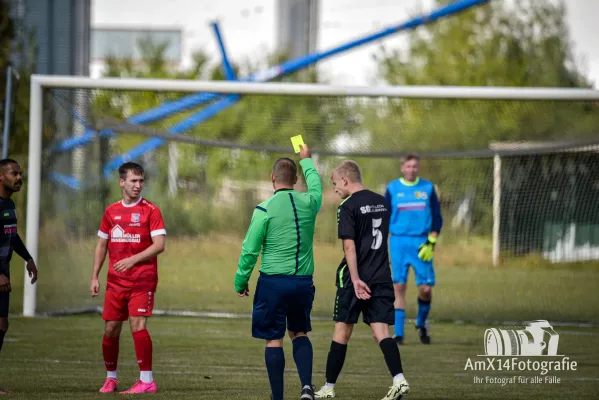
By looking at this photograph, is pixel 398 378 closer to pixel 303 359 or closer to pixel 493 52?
pixel 303 359

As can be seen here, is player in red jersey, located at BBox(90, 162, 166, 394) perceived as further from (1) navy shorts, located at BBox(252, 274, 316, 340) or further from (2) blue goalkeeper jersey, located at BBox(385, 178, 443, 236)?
(2) blue goalkeeper jersey, located at BBox(385, 178, 443, 236)

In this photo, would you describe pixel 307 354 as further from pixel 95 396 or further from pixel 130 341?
pixel 130 341

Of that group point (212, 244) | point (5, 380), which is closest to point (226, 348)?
point (5, 380)

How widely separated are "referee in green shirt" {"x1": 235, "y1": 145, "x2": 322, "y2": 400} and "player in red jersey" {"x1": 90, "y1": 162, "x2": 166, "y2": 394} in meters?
1.26

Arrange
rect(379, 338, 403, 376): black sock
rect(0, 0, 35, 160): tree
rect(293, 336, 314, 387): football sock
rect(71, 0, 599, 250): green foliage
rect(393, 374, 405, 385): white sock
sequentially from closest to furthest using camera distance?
1. rect(293, 336, 314, 387): football sock
2. rect(393, 374, 405, 385): white sock
3. rect(379, 338, 403, 376): black sock
4. rect(71, 0, 599, 250): green foliage
5. rect(0, 0, 35, 160): tree

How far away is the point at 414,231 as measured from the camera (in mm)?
11633

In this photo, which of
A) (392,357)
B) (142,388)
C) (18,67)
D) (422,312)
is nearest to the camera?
(392,357)

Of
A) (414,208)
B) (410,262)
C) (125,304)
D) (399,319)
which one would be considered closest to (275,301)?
(125,304)

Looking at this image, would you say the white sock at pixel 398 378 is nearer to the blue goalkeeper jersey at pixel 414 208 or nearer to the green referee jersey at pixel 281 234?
the green referee jersey at pixel 281 234

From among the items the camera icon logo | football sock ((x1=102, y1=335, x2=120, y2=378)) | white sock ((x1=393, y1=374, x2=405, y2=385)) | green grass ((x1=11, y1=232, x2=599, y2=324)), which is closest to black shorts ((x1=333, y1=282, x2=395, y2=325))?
white sock ((x1=393, y1=374, x2=405, y2=385))

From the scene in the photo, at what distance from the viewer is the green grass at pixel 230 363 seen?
7875mm

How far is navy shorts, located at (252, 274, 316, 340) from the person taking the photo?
267 inches

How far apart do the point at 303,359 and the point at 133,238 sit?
195cm

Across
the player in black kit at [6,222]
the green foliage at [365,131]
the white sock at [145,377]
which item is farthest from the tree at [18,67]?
the white sock at [145,377]
